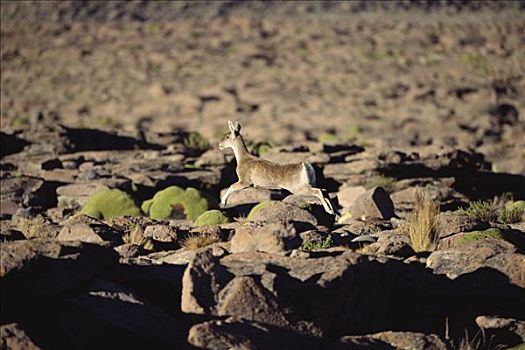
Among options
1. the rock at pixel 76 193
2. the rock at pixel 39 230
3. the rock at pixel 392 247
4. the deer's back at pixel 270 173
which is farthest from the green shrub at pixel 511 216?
the rock at pixel 76 193

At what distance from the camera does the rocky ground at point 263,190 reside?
957 centimetres

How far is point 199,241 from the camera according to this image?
1214 cm

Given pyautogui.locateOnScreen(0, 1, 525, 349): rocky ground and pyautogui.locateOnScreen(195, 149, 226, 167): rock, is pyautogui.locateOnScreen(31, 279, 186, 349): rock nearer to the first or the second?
pyautogui.locateOnScreen(0, 1, 525, 349): rocky ground

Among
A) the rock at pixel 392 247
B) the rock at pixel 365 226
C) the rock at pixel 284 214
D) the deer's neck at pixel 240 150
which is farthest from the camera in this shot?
the deer's neck at pixel 240 150

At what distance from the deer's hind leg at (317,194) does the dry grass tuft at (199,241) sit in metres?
2.77

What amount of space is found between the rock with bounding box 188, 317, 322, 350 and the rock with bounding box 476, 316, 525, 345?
2.57m

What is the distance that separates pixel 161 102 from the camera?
48688 mm

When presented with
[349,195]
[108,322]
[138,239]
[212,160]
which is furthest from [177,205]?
[108,322]

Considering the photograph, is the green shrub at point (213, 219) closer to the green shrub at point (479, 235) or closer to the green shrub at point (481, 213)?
the green shrub at point (481, 213)

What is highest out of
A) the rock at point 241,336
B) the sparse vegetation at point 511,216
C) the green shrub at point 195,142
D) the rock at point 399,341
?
the sparse vegetation at point 511,216

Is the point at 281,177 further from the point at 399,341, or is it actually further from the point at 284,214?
the point at 399,341

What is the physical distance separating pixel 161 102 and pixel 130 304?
39690 mm

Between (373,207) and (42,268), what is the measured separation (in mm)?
8168

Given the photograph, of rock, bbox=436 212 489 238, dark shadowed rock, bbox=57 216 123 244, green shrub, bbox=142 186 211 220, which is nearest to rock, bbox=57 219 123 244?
dark shadowed rock, bbox=57 216 123 244
